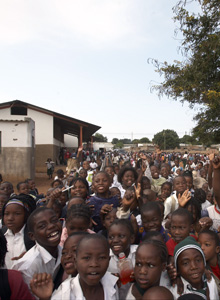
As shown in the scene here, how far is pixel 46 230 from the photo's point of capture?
222 cm

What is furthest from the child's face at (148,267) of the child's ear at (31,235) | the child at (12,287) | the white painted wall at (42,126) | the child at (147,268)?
the white painted wall at (42,126)

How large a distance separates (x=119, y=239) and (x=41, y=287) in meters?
0.84

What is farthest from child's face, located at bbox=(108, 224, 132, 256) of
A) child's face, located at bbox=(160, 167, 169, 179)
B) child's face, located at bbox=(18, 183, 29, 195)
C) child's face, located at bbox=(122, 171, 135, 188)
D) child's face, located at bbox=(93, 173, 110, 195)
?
child's face, located at bbox=(160, 167, 169, 179)

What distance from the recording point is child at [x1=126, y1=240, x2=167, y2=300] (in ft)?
6.02

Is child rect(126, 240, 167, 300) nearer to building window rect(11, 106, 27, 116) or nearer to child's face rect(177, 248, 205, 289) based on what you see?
child's face rect(177, 248, 205, 289)

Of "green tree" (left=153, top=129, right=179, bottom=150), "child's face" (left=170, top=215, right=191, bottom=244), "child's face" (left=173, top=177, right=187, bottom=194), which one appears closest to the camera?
"child's face" (left=170, top=215, right=191, bottom=244)

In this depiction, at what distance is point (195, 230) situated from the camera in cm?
342

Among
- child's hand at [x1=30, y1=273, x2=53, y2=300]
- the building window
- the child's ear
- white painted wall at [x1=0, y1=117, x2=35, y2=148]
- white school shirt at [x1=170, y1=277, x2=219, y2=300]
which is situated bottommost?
white school shirt at [x1=170, y1=277, x2=219, y2=300]

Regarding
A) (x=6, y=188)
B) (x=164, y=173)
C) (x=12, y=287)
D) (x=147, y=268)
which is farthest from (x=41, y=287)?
(x=164, y=173)

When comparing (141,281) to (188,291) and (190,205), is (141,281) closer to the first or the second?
(188,291)

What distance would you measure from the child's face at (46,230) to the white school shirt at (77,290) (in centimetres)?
47

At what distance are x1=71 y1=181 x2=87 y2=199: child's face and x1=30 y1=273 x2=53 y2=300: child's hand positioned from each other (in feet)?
6.93

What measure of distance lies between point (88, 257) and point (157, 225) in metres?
1.21

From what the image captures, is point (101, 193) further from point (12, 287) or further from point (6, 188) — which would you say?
point (6, 188)
